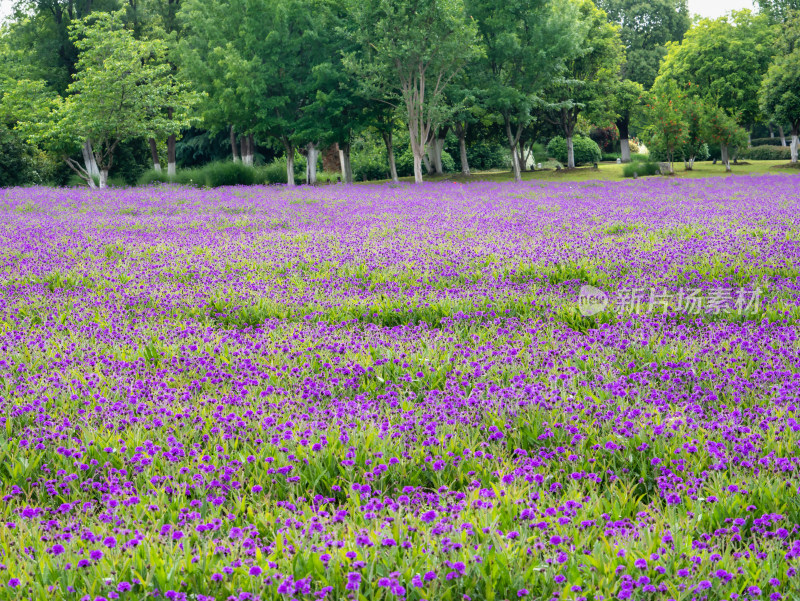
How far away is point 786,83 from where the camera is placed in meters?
44.0

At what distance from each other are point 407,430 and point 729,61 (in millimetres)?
59527

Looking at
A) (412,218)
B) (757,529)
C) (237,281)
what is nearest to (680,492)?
(757,529)

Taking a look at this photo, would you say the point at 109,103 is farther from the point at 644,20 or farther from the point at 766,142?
the point at 766,142

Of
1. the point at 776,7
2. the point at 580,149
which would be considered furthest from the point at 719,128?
the point at 776,7

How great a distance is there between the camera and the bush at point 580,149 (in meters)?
57.6

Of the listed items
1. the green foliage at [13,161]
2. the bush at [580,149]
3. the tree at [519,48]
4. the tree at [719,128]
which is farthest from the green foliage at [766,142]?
the green foliage at [13,161]

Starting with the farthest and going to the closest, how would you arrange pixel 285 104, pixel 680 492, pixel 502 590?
1. pixel 285 104
2. pixel 680 492
3. pixel 502 590

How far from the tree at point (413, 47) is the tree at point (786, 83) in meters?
25.0

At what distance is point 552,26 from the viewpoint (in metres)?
37.2

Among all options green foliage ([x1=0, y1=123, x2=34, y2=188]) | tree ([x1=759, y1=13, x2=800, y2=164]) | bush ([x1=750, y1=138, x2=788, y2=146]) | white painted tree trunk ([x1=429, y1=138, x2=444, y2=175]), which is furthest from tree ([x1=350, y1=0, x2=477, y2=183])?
bush ([x1=750, y1=138, x2=788, y2=146])

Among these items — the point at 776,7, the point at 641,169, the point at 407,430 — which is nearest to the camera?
the point at 407,430

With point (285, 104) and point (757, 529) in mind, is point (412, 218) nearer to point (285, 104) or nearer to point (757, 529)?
point (757, 529)

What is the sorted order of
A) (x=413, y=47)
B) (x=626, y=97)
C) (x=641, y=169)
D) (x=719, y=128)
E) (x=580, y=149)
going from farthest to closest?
(x=580, y=149) < (x=626, y=97) < (x=719, y=128) < (x=641, y=169) < (x=413, y=47)

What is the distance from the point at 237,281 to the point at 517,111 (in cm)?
3710
